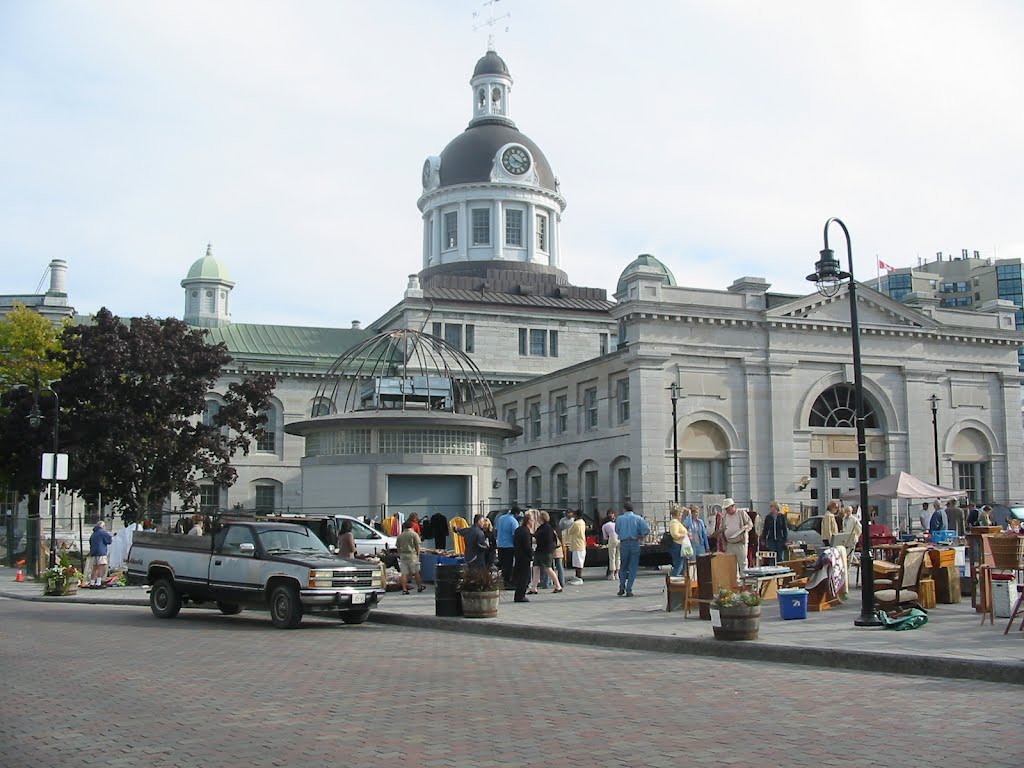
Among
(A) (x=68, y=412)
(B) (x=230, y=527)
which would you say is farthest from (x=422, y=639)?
(A) (x=68, y=412)

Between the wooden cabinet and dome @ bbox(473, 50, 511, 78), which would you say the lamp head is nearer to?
the wooden cabinet

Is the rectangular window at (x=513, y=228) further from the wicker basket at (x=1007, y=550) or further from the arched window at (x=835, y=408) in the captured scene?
the wicker basket at (x=1007, y=550)

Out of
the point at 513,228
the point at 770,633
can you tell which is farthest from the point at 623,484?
the point at 513,228

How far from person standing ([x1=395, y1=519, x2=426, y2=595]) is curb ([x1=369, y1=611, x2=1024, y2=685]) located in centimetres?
535

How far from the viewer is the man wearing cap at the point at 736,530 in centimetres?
2120

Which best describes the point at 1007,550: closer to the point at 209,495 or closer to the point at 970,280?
the point at 209,495

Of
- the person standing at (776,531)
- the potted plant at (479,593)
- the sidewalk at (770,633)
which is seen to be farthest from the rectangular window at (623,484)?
the potted plant at (479,593)

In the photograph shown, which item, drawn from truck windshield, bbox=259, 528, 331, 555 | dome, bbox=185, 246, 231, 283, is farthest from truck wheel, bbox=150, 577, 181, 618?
dome, bbox=185, 246, 231, 283

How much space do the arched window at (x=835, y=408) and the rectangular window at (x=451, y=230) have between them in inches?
1276

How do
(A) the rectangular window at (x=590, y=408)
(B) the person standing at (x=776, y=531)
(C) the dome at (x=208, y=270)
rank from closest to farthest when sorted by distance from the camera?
(B) the person standing at (x=776, y=531) < (A) the rectangular window at (x=590, y=408) < (C) the dome at (x=208, y=270)

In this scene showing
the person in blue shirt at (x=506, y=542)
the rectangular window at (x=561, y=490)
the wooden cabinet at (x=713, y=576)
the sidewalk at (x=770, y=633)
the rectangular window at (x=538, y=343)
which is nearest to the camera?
the sidewalk at (x=770, y=633)

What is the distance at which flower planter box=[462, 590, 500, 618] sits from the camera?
19.4 m

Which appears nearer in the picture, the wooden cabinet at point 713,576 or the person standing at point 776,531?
the wooden cabinet at point 713,576

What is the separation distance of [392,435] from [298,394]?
104 ft
